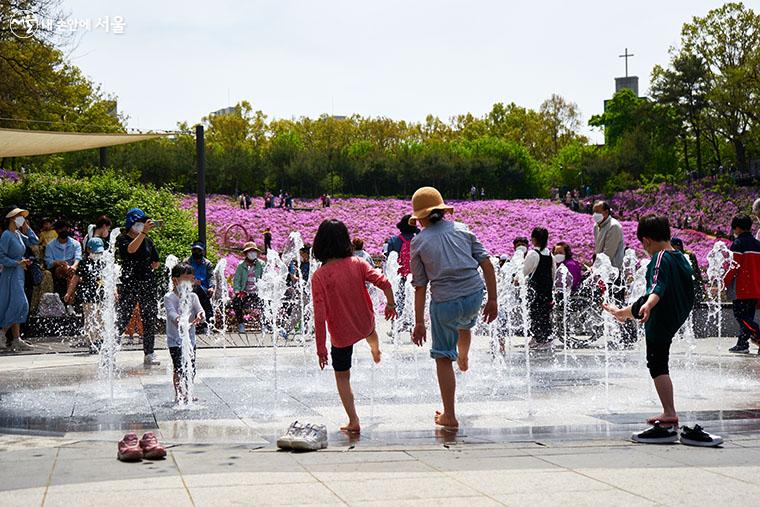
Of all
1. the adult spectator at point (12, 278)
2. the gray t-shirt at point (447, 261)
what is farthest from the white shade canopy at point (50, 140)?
the gray t-shirt at point (447, 261)

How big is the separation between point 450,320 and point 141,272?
557cm

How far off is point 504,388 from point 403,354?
3.72m

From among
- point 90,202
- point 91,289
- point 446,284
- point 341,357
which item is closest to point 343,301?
point 341,357

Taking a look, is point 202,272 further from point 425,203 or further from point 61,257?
point 425,203

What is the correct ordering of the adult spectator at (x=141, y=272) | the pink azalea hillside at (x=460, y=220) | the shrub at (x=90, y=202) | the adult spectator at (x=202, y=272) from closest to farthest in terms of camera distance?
the adult spectator at (x=141, y=272) → the adult spectator at (x=202, y=272) → the shrub at (x=90, y=202) → the pink azalea hillside at (x=460, y=220)

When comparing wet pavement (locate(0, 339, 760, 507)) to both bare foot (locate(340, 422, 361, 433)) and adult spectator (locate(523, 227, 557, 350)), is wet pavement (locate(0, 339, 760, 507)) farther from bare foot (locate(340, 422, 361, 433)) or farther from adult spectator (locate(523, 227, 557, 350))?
adult spectator (locate(523, 227, 557, 350))

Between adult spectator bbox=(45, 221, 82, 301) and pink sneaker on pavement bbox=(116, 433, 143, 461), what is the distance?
8991 millimetres

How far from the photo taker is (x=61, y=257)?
46.4ft

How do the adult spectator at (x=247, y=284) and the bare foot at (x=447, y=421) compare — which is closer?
the bare foot at (x=447, y=421)

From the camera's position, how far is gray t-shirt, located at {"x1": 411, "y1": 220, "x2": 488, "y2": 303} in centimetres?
656

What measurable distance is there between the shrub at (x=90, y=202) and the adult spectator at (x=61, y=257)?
6.90ft

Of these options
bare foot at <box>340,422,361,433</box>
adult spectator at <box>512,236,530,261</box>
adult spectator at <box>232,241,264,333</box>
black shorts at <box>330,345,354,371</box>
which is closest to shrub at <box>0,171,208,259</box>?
adult spectator at <box>232,241,264,333</box>

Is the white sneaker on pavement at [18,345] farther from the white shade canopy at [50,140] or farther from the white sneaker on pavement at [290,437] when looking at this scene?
the white sneaker on pavement at [290,437]

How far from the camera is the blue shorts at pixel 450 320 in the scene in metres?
6.55
